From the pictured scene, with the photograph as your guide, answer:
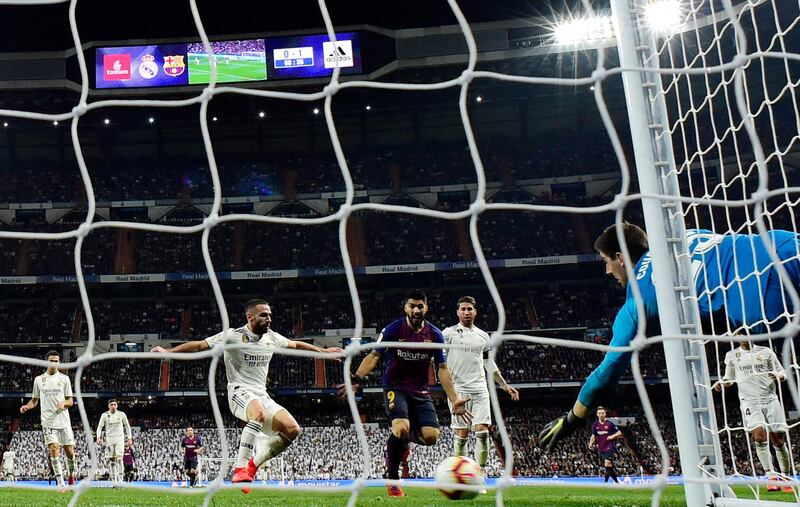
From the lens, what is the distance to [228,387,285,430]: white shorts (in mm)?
6238

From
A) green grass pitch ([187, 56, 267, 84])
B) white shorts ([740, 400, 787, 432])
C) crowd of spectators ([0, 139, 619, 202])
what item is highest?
green grass pitch ([187, 56, 267, 84])

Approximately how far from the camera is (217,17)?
80.1 ft

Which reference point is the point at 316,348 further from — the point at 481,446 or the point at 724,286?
the point at 481,446

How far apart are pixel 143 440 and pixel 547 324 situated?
1507cm

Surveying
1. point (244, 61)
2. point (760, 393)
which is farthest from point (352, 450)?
point (760, 393)

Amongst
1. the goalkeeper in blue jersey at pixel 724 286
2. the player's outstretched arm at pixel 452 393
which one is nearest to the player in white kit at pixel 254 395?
the player's outstretched arm at pixel 452 393

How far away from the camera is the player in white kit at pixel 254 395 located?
615 centimetres

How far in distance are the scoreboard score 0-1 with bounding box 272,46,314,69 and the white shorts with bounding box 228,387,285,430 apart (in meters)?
20.3

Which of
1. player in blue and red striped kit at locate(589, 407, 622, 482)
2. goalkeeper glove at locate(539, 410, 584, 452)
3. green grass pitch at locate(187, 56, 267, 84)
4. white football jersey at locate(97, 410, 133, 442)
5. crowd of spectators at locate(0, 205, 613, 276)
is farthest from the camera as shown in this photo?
crowd of spectators at locate(0, 205, 613, 276)

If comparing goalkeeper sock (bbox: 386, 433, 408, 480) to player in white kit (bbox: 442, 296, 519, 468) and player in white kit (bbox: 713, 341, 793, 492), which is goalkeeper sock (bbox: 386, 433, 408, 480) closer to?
player in white kit (bbox: 442, 296, 519, 468)

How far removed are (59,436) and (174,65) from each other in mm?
18338

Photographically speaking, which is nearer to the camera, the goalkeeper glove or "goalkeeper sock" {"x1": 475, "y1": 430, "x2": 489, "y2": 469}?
the goalkeeper glove

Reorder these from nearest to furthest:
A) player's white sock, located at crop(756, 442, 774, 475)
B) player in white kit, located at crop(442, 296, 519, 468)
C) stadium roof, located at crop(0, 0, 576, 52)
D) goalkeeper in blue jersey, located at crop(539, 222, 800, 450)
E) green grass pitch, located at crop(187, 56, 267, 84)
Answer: goalkeeper in blue jersey, located at crop(539, 222, 800, 450) < player in white kit, located at crop(442, 296, 519, 468) < player's white sock, located at crop(756, 442, 774, 475) < stadium roof, located at crop(0, 0, 576, 52) < green grass pitch, located at crop(187, 56, 267, 84)

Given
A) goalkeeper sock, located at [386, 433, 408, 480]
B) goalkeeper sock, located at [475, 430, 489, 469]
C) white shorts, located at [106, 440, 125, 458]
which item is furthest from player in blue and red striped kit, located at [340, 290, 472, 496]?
white shorts, located at [106, 440, 125, 458]
